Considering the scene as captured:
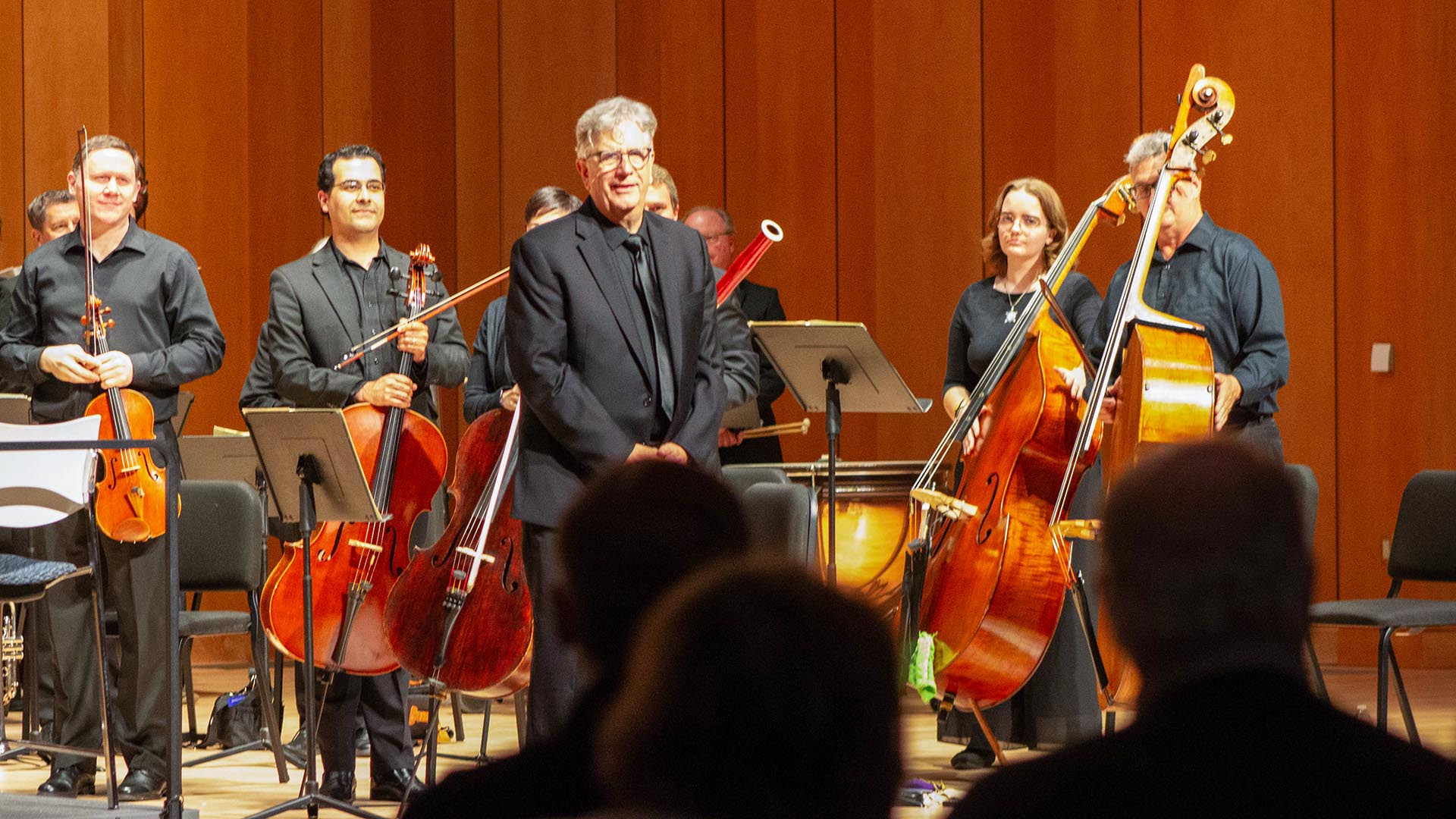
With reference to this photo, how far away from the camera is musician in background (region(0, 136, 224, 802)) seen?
4.11 metres

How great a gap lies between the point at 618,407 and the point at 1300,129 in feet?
12.5

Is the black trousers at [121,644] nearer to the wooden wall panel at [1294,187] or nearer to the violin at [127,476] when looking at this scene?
the violin at [127,476]

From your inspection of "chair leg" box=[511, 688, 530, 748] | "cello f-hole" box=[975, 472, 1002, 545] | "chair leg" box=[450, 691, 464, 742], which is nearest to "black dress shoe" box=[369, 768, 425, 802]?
"chair leg" box=[511, 688, 530, 748]

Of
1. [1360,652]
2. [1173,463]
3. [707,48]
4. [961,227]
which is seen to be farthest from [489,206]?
[1173,463]

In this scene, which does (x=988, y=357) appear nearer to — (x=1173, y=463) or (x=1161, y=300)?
(x=1161, y=300)

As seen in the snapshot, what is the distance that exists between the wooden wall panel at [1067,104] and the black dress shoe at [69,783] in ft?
12.9

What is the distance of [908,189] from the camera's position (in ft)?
22.7

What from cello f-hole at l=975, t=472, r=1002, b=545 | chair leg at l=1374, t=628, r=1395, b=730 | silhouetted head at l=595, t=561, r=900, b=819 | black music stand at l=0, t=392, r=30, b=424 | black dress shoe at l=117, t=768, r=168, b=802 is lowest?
black dress shoe at l=117, t=768, r=168, b=802

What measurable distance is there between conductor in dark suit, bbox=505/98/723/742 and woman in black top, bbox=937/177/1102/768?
983 mm

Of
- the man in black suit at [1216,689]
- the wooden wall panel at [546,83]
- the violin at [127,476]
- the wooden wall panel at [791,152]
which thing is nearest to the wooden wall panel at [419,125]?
the wooden wall panel at [546,83]

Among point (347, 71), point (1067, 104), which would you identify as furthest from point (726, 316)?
point (347, 71)

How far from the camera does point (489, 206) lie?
7691mm

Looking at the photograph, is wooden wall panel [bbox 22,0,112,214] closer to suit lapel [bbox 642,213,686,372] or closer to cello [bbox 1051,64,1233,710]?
suit lapel [bbox 642,213,686,372]

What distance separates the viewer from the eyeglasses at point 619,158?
11.0ft
